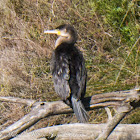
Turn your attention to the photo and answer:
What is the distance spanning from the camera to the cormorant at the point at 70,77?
293 centimetres

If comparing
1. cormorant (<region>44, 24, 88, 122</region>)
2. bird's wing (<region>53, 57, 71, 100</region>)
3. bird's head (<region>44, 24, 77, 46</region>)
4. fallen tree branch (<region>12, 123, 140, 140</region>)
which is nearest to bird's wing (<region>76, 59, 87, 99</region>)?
cormorant (<region>44, 24, 88, 122</region>)

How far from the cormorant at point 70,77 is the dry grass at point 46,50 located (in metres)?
0.58

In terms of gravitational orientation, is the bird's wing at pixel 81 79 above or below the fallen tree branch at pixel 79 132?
above

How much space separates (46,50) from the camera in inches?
182

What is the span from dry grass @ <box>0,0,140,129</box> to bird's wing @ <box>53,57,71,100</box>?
2.17ft

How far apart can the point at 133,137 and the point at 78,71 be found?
0.87 meters

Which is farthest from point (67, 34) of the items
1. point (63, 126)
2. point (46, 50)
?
point (63, 126)

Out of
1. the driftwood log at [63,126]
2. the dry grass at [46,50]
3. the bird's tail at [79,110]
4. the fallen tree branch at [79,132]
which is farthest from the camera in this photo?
the dry grass at [46,50]

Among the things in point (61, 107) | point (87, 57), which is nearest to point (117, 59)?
point (87, 57)

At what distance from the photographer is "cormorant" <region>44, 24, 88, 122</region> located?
293 centimetres

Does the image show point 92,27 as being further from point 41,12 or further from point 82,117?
point 82,117

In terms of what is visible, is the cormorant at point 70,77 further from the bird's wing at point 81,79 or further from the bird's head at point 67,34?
the bird's head at point 67,34

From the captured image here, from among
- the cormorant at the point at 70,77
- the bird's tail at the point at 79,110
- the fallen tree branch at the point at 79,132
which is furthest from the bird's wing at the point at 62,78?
the fallen tree branch at the point at 79,132

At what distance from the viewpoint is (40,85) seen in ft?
14.0
